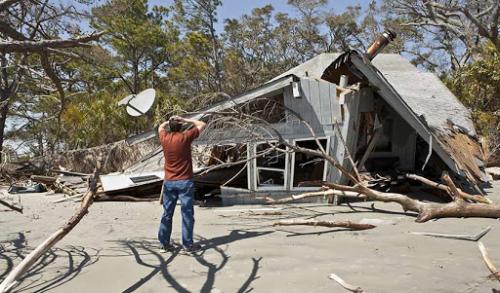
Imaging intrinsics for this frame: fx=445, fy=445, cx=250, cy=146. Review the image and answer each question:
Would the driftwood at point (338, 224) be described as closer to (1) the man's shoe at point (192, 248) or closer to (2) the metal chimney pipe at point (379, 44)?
(1) the man's shoe at point (192, 248)

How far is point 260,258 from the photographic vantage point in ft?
19.7

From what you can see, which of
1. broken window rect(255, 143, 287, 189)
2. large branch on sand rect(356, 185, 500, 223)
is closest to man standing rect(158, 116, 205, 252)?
large branch on sand rect(356, 185, 500, 223)

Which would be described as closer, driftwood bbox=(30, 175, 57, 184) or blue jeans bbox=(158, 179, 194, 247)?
blue jeans bbox=(158, 179, 194, 247)

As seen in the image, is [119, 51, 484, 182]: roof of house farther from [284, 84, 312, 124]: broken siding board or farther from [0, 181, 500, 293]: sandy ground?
[0, 181, 500, 293]: sandy ground

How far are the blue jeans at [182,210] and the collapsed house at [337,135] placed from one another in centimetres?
327

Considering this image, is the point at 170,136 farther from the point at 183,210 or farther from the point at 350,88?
the point at 350,88

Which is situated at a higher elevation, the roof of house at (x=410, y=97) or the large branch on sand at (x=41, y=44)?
the roof of house at (x=410, y=97)

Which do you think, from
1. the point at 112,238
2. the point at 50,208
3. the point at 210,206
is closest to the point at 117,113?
the point at 50,208

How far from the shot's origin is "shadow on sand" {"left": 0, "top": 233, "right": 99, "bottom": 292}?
5.11 meters

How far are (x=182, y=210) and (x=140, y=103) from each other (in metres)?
2.91

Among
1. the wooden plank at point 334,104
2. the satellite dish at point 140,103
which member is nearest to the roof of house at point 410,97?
the wooden plank at point 334,104

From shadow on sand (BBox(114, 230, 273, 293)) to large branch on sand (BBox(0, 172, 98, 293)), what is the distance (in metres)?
1.04

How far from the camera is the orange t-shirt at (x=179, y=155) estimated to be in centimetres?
676

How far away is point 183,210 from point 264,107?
238 inches
